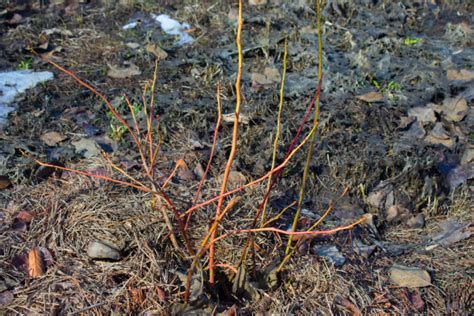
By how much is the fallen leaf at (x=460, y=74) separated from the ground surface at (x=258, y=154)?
1cm

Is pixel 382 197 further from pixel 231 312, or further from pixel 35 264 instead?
pixel 35 264

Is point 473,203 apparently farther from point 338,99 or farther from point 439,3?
point 439,3

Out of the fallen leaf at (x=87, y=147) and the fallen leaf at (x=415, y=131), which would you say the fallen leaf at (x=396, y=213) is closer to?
the fallen leaf at (x=415, y=131)

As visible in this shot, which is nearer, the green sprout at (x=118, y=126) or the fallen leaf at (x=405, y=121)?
the green sprout at (x=118, y=126)

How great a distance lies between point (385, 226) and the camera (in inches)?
114

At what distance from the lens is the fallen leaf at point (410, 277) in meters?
2.48

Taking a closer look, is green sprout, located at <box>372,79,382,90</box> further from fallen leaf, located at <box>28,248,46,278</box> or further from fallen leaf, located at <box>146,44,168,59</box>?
fallen leaf, located at <box>28,248,46,278</box>

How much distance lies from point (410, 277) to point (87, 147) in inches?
72.9

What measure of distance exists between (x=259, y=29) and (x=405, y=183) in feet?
6.32

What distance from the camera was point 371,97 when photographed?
12.0 ft

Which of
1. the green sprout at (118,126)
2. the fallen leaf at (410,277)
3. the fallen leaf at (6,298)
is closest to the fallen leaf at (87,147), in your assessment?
the green sprout at (118,126)

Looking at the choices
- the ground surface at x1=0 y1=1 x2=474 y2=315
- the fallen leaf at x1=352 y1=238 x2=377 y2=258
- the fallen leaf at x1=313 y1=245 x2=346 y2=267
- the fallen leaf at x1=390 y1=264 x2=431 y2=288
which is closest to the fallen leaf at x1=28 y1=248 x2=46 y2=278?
the ground surface at x1=0 y1=1 x2=474 y2=315

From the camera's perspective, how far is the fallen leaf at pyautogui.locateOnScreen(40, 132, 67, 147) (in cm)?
319

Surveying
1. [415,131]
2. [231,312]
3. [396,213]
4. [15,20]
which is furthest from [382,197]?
[15,20]
